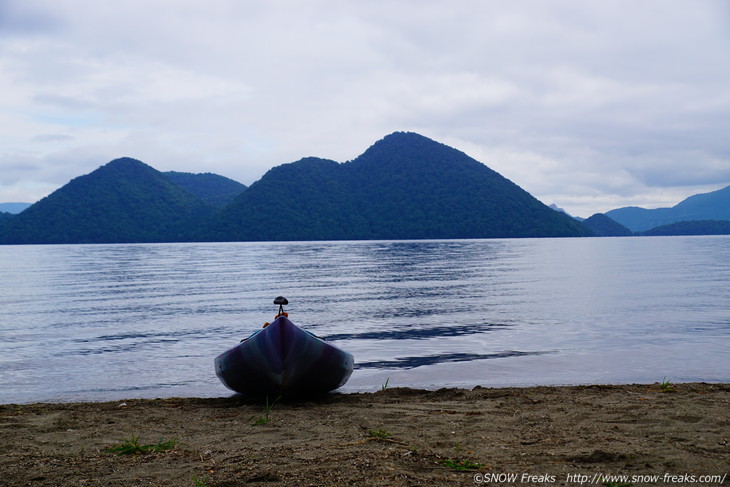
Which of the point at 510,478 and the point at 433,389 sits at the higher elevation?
the point at 510,478

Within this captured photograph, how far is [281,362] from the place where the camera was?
38.6 ft

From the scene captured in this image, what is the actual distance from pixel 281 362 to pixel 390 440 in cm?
445

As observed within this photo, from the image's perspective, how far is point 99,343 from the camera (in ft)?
67.5

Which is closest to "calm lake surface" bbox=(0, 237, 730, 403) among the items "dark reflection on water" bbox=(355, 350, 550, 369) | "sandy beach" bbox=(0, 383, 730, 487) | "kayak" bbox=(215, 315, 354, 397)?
"dark reflection on water" bbox=(355, 350, 550, 369)

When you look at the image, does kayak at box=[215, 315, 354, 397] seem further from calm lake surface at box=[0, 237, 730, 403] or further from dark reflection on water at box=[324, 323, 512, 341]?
dark reflection on water at box=[324, 323, 512, 341]

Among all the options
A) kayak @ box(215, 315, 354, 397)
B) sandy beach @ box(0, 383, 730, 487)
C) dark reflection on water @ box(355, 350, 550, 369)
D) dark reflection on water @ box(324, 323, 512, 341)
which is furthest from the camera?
dark reflection on water @ box(324, 323, 512, 341)

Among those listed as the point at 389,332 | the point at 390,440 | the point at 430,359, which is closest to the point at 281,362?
the point at 390,440

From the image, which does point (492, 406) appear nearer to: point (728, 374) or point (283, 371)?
point (283, 371)

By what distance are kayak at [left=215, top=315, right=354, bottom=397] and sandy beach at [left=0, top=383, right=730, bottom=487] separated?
0.43 metres

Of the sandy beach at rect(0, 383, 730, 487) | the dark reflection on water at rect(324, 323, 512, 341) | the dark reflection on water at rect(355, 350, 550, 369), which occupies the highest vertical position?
the sandy beach at rect(0, 383, 730, 487)

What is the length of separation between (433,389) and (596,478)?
764 cm

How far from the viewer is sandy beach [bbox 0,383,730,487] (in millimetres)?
6273

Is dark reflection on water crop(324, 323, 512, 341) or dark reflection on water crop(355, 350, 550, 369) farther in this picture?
dark reflection on water crop(324, 323, 512, 341)

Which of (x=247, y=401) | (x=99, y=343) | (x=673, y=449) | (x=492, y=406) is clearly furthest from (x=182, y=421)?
(x=99, y=343)
